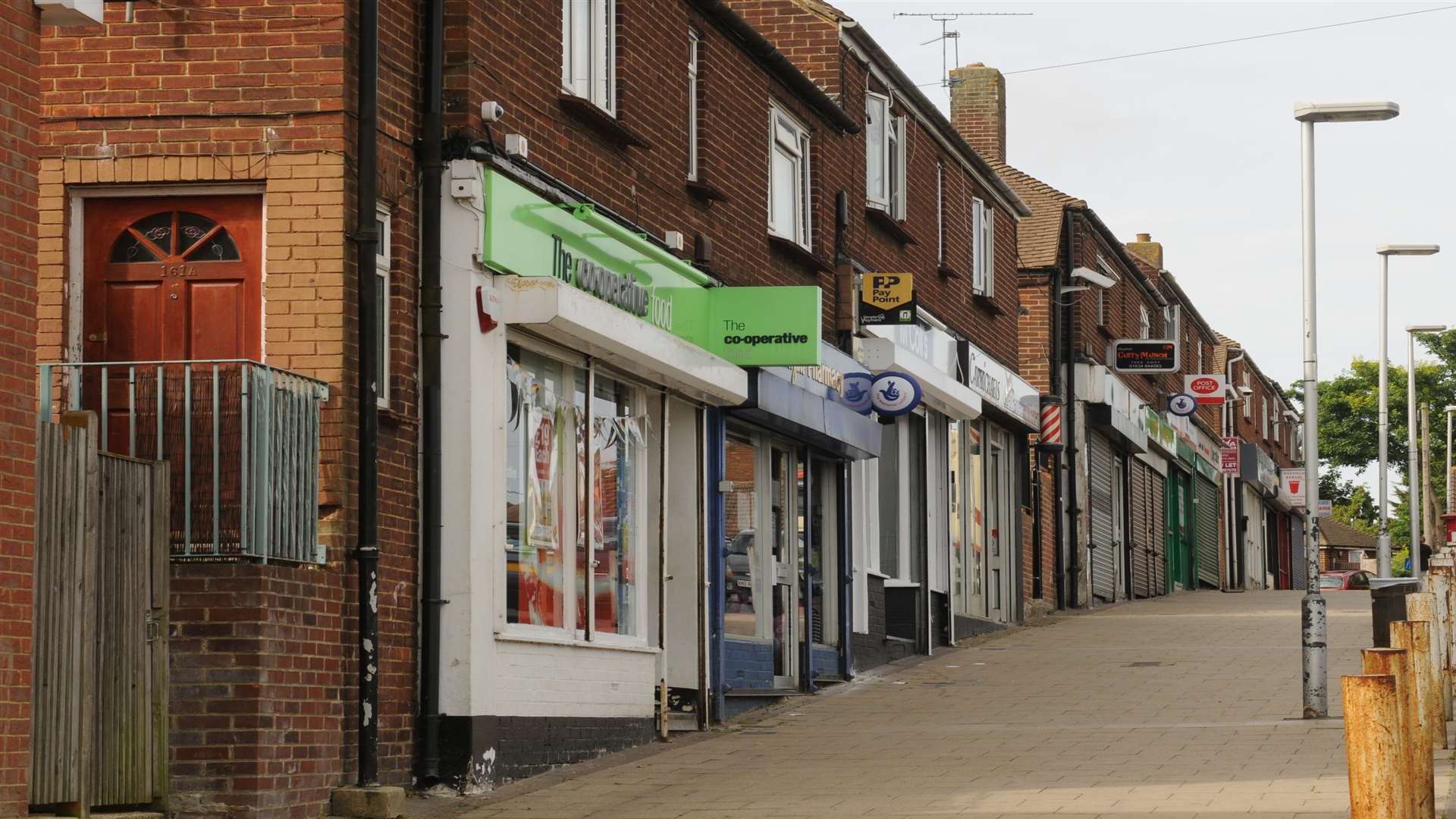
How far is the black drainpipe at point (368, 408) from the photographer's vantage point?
37.6 feet

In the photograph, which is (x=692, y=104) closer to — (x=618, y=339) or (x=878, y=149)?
(x=618, y=339)

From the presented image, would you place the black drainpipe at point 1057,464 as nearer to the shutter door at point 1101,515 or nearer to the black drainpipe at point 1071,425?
the black drainpipe at point 1071,425

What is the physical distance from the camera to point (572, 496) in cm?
1445

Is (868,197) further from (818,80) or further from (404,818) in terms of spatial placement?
(404,818)

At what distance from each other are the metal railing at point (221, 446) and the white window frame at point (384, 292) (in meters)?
1.18

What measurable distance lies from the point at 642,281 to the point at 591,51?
1710 millimetres

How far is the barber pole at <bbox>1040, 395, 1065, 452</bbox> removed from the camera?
1198 inches

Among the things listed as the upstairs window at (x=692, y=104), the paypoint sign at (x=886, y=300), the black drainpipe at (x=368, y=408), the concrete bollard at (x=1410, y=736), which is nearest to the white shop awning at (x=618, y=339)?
the black drainpipe at (x=368, y=408)

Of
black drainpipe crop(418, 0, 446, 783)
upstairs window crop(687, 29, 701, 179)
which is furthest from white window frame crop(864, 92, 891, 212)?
black drainpipe crop(418, 0, 446, 783)

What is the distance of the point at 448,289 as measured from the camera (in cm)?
1255

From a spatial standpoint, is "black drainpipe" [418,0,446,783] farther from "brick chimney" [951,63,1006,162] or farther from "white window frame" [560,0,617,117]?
"brick chimney" [951,63,1006,162]

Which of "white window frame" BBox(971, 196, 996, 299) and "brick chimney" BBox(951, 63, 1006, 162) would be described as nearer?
"white window frame" BBox(971, 196, 996, 299)

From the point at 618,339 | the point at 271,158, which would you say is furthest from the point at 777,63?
the point at 271,158

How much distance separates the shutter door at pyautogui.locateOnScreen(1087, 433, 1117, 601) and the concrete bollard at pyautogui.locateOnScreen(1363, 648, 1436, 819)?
23.8 meters
